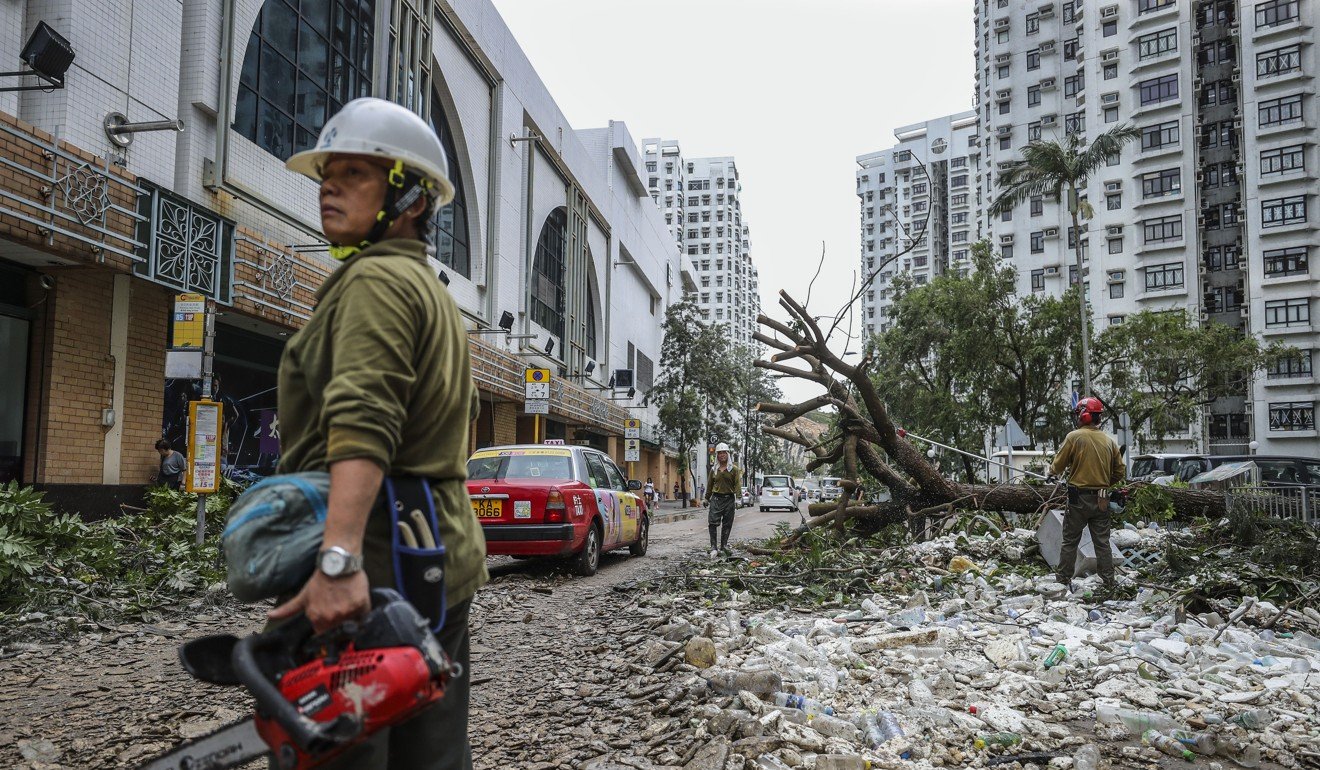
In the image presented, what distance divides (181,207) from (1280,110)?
59983 millimetres

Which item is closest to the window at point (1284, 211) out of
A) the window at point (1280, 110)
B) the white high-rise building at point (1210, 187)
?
the white high-rise building at point (1210, 187)

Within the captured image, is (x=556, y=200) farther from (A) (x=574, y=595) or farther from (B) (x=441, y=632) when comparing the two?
(B) (x=441, y=632)

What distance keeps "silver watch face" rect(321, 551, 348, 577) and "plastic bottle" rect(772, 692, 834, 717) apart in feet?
11.2

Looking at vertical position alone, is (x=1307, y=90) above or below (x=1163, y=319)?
above

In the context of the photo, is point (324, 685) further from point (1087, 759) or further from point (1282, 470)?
point (1282, 470)

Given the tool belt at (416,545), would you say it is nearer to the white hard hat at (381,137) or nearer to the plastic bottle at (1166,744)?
the white hard hat at (381,137)

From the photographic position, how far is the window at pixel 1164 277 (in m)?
56.0

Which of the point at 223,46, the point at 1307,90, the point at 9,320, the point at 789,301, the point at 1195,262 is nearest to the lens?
the point at 9,320

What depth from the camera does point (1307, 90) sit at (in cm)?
5144

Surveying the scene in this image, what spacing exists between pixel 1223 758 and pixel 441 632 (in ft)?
12.9

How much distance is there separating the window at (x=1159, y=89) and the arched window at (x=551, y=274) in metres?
41.9

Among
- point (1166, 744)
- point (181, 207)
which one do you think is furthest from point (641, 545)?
point (1166, 744)

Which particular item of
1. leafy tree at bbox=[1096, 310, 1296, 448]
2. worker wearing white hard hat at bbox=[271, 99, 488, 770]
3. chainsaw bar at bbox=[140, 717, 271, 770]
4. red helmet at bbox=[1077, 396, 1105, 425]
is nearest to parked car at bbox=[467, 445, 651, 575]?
red helmet at bbox=[1077, 396, 1105, 425]

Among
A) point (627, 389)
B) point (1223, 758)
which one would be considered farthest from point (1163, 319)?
point (1223, 758)
